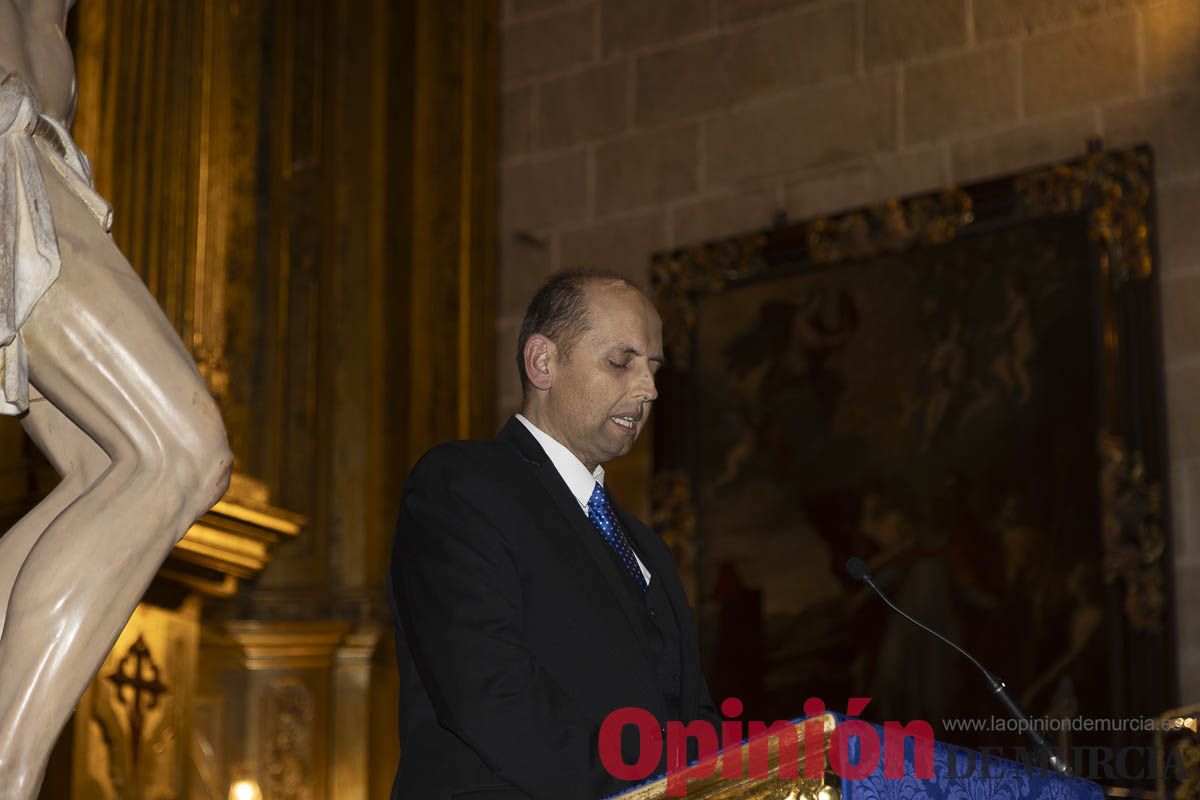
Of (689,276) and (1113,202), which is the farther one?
(689,276)

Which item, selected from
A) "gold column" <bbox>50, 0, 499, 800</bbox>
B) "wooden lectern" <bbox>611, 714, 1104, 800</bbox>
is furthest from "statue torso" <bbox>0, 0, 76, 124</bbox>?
"gold column" <bbox>50, 0, 499, 800</bbox>

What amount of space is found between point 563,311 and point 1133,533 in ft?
13.7

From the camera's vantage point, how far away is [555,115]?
9.36 m

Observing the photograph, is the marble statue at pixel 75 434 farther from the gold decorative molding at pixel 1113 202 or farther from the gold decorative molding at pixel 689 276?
the gold decorative molding at pixel 689 276

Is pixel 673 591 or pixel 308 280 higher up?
pixel 308 280

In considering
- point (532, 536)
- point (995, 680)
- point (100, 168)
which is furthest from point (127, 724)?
point (995, 680)

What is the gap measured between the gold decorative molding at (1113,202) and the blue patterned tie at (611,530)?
4453 mm

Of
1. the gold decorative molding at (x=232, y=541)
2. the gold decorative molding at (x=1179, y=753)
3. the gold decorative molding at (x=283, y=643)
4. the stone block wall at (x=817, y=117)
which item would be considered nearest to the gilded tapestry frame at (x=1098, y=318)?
the stone block wall at (x=817, y=117)

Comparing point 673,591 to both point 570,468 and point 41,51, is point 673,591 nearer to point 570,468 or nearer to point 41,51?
point 570,468

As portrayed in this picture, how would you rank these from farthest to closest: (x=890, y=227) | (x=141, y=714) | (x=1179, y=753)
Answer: (x=890, y=227) < (x=141, y=714) < (x=1179, y=753)

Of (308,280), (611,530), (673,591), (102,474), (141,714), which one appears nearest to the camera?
(102,474)

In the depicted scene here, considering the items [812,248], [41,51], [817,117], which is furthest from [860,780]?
[817,117]

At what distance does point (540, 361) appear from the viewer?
11.9 ft

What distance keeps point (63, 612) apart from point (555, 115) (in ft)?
22.1
